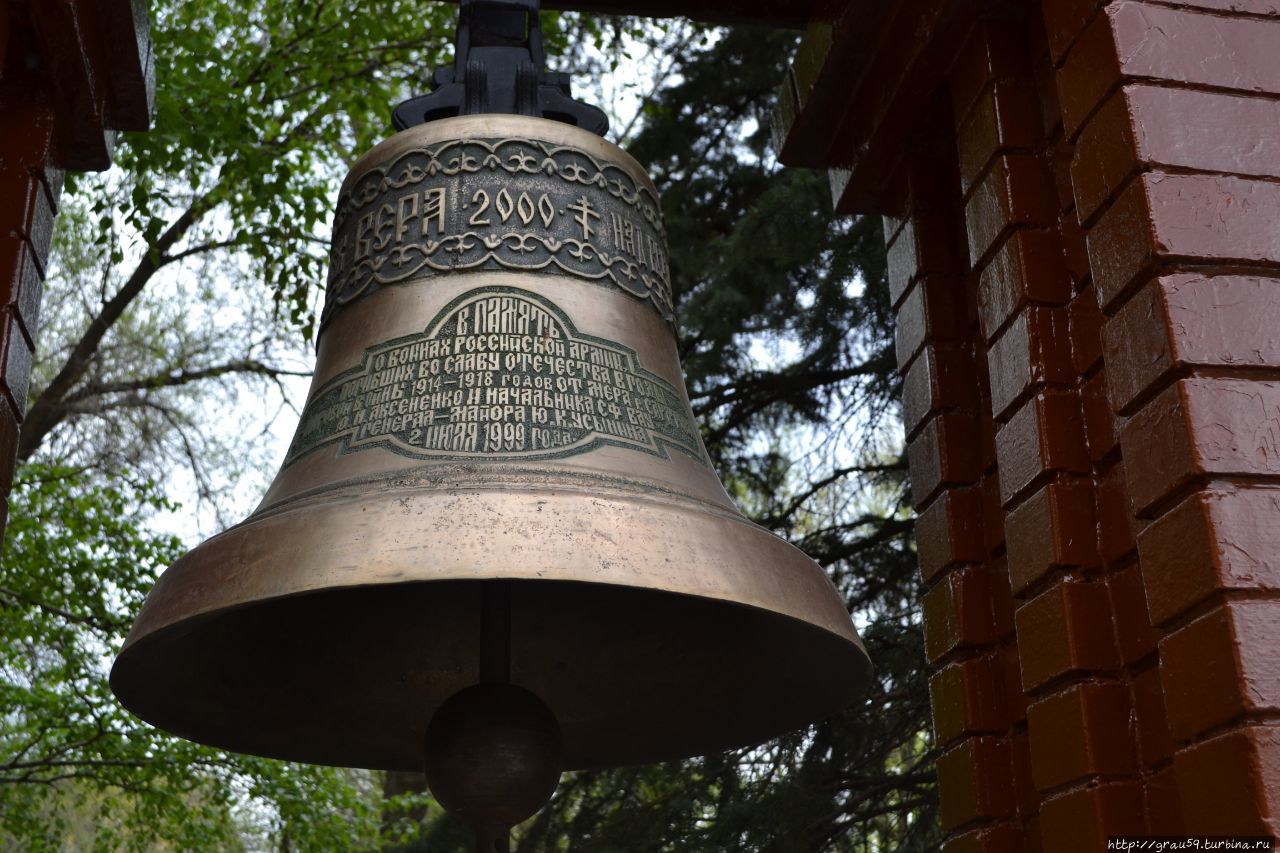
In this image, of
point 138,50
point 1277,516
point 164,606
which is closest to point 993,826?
point 1277,516

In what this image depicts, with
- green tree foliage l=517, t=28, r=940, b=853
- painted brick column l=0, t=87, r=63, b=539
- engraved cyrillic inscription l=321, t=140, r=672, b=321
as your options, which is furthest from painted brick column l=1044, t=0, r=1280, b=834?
green tree foliage l=517, t=28, r=940, b=853

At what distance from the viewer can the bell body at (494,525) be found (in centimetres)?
200

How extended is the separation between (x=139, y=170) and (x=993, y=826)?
4.59m

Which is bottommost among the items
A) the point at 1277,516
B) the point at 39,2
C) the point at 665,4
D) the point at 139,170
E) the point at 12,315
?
the point at 1277,516

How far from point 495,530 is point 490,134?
100 cm

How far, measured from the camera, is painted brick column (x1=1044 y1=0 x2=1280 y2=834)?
153cm

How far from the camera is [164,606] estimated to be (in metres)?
2.12

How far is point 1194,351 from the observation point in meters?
1.67

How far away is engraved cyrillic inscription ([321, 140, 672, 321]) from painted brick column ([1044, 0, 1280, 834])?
95cm

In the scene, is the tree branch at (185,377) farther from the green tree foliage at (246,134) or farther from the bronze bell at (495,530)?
the bronze bell at (495,530)

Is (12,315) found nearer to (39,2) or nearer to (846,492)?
(39,2)

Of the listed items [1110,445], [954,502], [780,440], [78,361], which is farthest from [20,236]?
[78,361]

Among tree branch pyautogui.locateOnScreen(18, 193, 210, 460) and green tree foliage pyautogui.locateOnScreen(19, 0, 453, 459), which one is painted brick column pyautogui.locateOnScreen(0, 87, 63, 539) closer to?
green tree foliage pyautogui.locateOnScreen(19, 0, 453, 459)

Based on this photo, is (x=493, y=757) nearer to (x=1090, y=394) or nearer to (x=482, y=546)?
(x=482, y=546)
